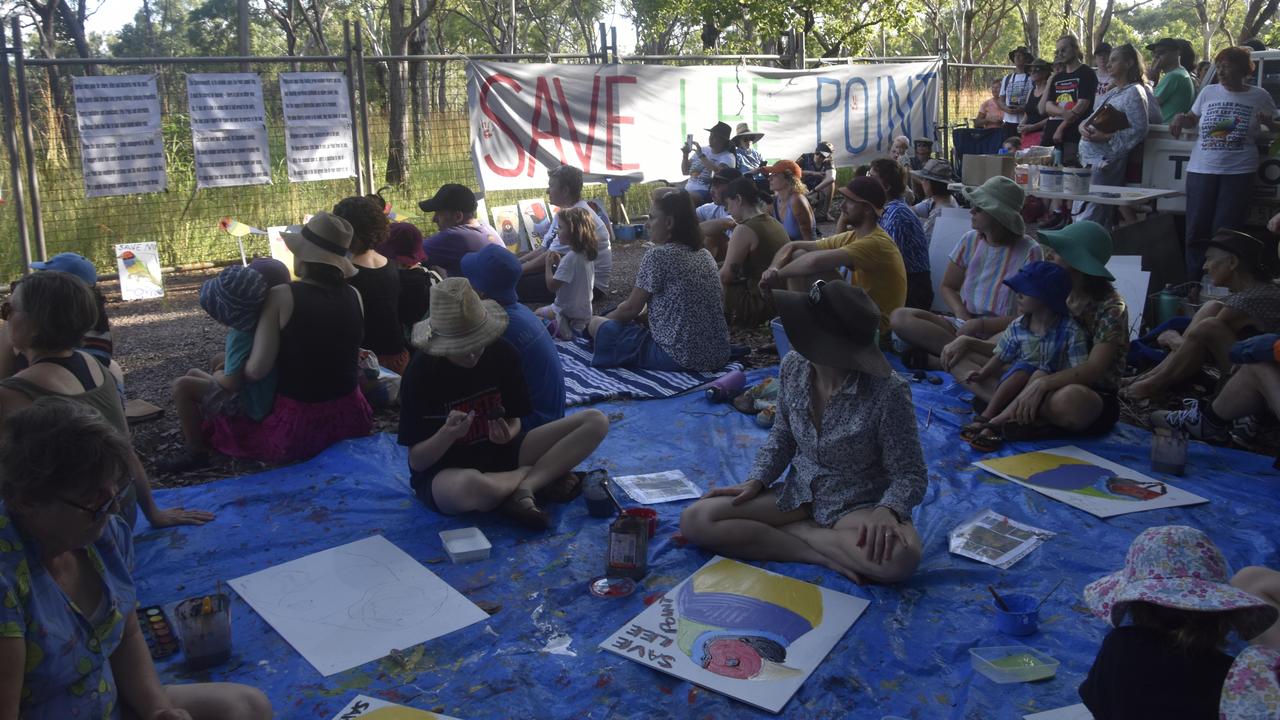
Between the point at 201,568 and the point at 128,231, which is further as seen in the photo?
the point at 128,231

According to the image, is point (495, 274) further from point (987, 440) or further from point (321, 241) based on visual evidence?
point (987, 440)

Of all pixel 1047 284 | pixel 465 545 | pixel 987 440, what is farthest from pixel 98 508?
pixel 1047 284

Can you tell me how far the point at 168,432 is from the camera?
5.47 meters

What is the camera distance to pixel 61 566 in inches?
79.5

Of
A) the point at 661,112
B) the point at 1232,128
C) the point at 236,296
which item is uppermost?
the point at 661,112

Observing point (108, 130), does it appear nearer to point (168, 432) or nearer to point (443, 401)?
point (168, 432)

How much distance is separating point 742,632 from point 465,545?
1180mm

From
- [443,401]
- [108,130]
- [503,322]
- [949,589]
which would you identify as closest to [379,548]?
[443,401]

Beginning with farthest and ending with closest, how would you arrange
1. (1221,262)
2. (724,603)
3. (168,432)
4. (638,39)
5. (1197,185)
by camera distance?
(638,39) < (1197,185) < (168,432) < (1221,262) < (724,603)

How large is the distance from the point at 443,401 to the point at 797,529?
1464mm

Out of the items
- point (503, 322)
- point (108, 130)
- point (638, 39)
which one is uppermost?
point (638, 39)

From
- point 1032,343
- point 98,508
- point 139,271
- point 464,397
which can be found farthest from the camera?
point 139,271

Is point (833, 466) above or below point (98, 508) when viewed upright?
below

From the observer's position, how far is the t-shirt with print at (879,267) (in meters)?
6.05
